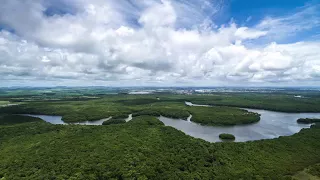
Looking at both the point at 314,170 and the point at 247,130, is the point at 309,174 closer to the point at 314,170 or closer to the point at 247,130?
the point at 314,170

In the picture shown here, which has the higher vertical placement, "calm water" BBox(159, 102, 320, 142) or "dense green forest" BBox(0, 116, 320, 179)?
"dense green forest" BBox(0, 116, 320, 179)

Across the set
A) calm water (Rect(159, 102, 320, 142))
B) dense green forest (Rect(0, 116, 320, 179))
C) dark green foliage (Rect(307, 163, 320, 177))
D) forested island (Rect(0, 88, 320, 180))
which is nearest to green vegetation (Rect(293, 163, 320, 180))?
dark green foliage (Rect(307, 163, 320, 177))

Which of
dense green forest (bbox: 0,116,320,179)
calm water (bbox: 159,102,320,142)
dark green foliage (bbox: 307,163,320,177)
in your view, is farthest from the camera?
calm water (bbox: 159,102,320,142)

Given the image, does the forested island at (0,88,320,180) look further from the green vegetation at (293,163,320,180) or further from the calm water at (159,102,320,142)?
the calm water at (159,102,320,142)

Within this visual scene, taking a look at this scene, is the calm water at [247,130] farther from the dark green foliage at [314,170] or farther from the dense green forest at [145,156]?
the dark green foliage at [314,170]

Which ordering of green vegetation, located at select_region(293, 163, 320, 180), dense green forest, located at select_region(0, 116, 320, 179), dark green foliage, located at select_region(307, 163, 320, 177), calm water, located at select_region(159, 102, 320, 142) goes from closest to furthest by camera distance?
dense green forest, located at select_region(0, 116, 320, 179) → green vegetation, located at select_region(293, 163, 320, 180) → dark green foliage, located at select_region(307, 163, 320, 177) → calm water, located at select_region(159, 102, 320, 142)

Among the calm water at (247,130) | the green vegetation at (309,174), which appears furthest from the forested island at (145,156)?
the calm water at (247,130)

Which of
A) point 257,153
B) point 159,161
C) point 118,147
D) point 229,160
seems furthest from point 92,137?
point 257,153

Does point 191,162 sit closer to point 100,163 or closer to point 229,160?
point 229,160
